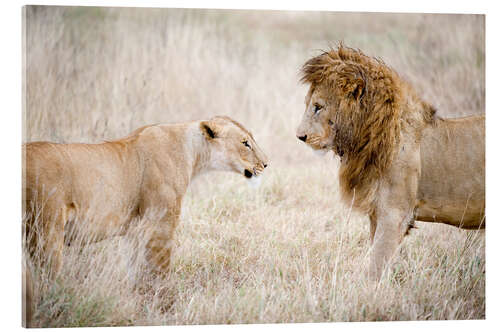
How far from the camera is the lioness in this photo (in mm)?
3504

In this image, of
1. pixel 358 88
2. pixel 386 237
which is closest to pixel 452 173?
pixel 386 237

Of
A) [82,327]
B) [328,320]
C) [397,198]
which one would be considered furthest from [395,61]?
[82,327]

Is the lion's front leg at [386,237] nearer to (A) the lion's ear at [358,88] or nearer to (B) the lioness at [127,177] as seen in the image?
(A) the lion's ear at [358,88]

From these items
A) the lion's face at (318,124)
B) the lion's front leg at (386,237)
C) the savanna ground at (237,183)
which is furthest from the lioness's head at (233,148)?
the lion's front leg at (386,237)

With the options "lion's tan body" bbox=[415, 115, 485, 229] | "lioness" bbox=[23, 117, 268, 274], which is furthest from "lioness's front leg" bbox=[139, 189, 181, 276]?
"lion's tan body" bbox=[415, 115, 485, 229]

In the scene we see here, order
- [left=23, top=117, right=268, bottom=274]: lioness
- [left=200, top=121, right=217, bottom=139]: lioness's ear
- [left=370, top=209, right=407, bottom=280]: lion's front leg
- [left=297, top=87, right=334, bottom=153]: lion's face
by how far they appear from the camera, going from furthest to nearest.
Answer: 1. [left=200, top=121, right=217, bottom=139]: lioness's ear
2. [left=297, top=87, right=334, bottom=153]: lion's face
3. [left=370, top=209, right=407, bottom=280]: lion's front leg
4. [left=23, top=117, right=268, bottom=274]: lioness

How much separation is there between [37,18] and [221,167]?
4.30 feet

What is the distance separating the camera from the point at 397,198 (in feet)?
12.8

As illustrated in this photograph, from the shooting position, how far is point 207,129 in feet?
13.7

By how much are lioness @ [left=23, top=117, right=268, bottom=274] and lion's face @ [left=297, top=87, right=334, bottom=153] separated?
0.33m

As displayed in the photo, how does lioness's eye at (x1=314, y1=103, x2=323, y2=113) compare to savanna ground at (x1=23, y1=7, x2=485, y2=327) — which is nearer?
savanna ground at (x1=23, y1=7, x2=485, y2=327)

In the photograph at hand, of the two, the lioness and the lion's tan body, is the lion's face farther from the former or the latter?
the lion's tan body

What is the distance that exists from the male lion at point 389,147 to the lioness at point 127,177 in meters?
0.50

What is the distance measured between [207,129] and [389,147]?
103 centimetres
